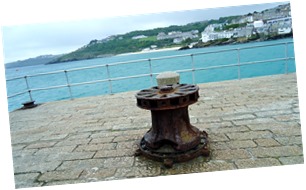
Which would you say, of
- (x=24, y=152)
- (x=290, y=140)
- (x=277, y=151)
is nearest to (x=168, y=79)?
(x=290, y=140)

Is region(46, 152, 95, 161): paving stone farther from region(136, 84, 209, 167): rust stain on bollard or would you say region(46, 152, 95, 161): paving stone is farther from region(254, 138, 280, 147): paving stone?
region(254, 138, 280, 147): paving stone

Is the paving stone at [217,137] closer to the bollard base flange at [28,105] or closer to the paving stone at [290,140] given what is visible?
the paving stone at [290,140]

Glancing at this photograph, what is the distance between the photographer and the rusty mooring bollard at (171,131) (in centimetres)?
247

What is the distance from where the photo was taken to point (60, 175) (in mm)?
2596

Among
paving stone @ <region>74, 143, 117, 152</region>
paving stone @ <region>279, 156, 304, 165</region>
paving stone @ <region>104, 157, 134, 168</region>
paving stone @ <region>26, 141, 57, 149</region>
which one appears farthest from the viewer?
paving stone @ <region>26, 141, 57, 149</region>

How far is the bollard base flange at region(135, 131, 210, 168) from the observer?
2.51 m

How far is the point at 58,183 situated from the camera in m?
2.46

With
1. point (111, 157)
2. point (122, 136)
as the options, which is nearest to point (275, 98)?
point (122, 136)

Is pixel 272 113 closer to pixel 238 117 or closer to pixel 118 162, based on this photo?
pixel 238 117

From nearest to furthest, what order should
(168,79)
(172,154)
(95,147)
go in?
(172,154)
(95,147)
(168,79)

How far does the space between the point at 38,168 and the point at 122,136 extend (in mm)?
1190

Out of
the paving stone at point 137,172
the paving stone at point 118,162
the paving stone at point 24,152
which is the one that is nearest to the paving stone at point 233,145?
the paving stone at point 137,172

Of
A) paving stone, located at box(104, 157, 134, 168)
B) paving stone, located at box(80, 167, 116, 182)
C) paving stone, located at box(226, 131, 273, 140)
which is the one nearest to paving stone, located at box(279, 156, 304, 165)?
paving stone, located at box(226, 131, 273, 140)

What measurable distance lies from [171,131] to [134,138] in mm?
921
